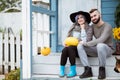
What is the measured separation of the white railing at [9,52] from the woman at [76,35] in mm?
5514

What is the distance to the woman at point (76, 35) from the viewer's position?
21.1 feet

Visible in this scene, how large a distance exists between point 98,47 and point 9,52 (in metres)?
6.74

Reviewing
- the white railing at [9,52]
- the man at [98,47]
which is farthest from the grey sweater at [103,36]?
the white railing at [9,52]

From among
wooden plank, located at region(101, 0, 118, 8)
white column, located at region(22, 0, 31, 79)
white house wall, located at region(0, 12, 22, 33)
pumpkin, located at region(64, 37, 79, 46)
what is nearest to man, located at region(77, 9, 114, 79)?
pumpkin, located at region(64, 37, 79, 46)

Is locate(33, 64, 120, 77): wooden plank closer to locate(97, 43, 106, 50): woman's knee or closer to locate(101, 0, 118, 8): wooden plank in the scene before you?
locate(97, 43, 106, 50): woman's knee

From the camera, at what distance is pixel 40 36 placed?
874cm

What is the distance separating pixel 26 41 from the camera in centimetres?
684

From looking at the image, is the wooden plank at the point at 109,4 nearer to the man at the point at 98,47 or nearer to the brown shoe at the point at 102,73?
the man at the point at 98,47

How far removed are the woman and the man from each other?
0.13 metres

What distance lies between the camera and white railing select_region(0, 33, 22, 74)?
40.3 feet

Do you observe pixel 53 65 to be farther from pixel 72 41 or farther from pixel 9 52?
pixel 9 52

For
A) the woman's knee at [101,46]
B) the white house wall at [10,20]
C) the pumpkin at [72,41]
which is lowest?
the woman's knee at [101,46]

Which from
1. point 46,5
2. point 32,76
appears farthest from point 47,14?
point 32,76

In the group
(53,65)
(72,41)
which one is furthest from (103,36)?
(53,65)
